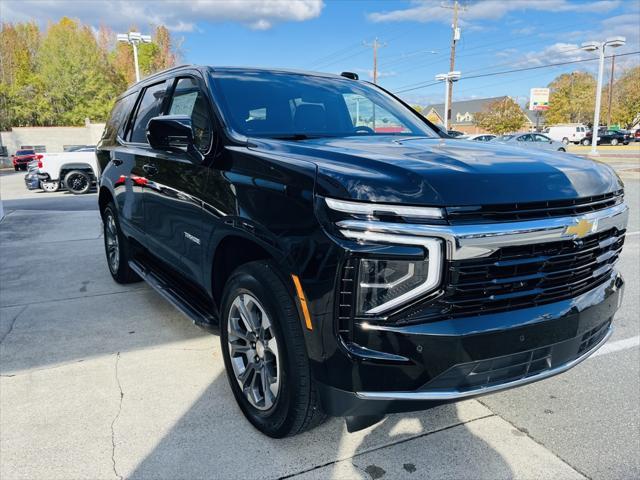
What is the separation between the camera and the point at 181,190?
3.31 metres

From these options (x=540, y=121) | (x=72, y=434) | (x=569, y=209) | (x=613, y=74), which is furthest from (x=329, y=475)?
(x=540, y=121)

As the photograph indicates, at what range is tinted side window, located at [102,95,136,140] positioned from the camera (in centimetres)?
495

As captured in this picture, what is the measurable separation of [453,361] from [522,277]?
1.50 feet

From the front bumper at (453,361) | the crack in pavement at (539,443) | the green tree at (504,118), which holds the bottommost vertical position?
the crack in pavement at (539,443)

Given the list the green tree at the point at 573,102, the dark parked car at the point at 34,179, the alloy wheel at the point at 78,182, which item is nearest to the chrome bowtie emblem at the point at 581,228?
the alloy wheel at the point at 78,182

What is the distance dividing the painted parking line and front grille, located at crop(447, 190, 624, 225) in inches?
74.1

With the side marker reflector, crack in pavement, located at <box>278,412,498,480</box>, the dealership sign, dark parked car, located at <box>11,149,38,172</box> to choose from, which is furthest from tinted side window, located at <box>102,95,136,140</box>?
the dealership sign

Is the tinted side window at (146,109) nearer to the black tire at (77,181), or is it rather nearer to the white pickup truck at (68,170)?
the white pickup truck at (68,170)

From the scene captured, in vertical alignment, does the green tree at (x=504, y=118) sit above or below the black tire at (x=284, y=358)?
above

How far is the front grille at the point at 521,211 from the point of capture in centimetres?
194

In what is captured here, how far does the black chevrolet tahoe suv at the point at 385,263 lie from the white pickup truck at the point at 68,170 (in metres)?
14.9

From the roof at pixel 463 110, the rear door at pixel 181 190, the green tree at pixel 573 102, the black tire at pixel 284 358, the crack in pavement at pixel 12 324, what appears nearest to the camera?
the black tire at pixel 284 358

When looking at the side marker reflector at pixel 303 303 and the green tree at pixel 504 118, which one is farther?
the green tree at pixel 504 118

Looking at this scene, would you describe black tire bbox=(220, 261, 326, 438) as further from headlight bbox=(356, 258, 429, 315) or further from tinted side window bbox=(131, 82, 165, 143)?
tinted side window bbox=(131, 82, 165, 143)
